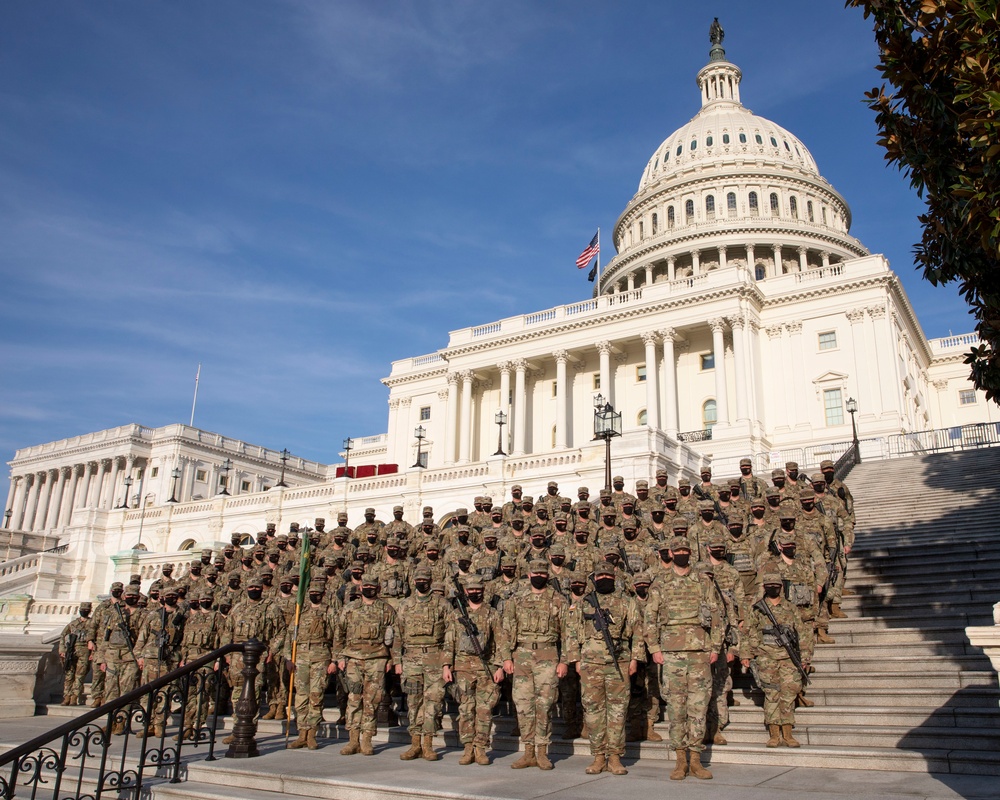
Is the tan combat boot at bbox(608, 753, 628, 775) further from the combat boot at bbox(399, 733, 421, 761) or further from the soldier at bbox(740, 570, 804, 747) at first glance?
the combat boot at bbox(399, 733, 421, 761)

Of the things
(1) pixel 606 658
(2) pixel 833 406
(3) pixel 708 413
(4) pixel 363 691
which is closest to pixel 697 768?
(1) pixel 606 658

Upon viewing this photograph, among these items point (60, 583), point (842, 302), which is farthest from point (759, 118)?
point (60, 583)

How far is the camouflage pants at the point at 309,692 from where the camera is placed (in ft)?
33.9

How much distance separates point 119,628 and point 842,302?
44455mm

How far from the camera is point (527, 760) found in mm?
8711

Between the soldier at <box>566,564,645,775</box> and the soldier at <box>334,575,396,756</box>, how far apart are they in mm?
2400

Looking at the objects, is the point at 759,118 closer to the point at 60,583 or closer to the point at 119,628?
the point at 60,583

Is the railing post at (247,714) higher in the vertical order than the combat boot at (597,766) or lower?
higher

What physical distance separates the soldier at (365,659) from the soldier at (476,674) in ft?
3.27

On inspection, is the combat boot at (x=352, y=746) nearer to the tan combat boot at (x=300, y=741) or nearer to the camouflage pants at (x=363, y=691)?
the camouflage pants at (x=363, y=691)

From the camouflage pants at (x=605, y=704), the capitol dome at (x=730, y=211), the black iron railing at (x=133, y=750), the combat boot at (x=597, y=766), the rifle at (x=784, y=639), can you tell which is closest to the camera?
the black iron railing at (x=133, y=750)

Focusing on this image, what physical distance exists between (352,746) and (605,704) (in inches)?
123

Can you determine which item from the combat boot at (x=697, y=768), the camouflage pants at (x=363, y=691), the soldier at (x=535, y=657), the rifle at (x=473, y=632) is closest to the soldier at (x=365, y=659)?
the camouflage pants at (x=363, y=691)

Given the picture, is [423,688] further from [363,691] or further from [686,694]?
[686,694]
